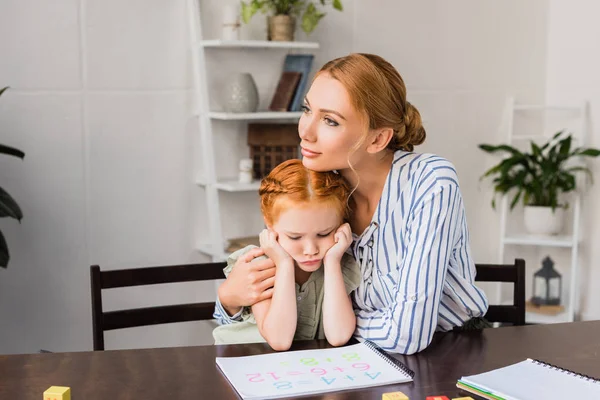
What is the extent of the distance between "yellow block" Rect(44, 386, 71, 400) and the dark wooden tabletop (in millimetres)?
38

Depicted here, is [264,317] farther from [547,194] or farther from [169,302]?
[547,194]

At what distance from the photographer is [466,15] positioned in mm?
4105

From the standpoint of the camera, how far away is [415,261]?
5.36ft

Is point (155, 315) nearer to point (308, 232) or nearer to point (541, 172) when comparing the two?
point (308, 232)

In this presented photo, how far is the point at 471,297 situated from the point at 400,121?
0.43m

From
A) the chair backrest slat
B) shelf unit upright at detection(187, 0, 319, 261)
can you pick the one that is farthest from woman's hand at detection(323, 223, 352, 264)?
shelf unit upright at detection(187, 0, 319, 261)

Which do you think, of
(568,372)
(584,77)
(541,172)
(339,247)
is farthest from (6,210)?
(584,77)

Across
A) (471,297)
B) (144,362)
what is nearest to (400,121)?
(471,297)

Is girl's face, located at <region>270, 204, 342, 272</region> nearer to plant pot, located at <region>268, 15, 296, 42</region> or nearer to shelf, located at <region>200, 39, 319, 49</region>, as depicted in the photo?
shelf, located at <region>200, 39, 319, 49</region>

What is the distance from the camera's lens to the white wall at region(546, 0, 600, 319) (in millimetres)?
4059

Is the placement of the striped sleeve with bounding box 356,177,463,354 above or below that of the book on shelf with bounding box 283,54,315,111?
below

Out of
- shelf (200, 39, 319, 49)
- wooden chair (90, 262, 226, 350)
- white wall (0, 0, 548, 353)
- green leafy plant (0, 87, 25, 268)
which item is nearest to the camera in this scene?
wooden chair (90, 262, 226, 350)

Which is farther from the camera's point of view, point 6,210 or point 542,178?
point 542,178

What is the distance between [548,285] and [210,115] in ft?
6.65
